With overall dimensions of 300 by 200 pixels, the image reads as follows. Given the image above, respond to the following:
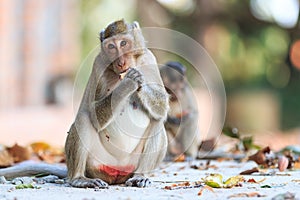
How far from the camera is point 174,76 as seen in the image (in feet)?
25.7

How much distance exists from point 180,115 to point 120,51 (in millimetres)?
2823

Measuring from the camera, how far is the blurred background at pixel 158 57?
1400 centimetres

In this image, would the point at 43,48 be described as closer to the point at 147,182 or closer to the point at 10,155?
the point at 10,155

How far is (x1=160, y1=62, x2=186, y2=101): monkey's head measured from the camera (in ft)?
25.3

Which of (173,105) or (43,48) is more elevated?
(43,48)

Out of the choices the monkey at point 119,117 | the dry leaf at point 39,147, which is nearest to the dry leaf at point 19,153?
the dry leaf at point 39,147

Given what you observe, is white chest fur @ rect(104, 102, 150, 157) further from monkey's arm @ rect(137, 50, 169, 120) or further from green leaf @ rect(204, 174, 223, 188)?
green leaf @ rect(204, 174, 223, 188)

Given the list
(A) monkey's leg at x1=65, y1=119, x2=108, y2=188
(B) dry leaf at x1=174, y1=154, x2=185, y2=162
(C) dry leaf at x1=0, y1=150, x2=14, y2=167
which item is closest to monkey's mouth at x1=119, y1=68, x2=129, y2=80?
(A) monkey's leg at x1=65, y1=119, x2=108, y2=188

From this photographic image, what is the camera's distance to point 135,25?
5.18 m

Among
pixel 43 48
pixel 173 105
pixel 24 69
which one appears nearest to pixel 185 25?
pixel 43 48

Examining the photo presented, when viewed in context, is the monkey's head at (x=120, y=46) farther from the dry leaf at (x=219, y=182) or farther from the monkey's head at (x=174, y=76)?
the monkey's head at (x=174, y=76)

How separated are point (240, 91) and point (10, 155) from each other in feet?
66.1

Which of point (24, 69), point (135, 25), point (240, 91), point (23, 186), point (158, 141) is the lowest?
point (23, 186)

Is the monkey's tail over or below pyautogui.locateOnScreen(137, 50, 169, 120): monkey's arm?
below
